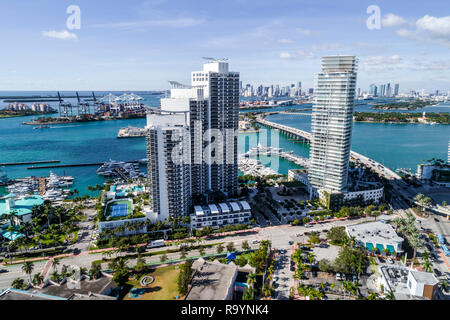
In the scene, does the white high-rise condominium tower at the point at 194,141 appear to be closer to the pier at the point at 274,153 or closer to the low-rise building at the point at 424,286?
the low-rise building at the point at 424,286

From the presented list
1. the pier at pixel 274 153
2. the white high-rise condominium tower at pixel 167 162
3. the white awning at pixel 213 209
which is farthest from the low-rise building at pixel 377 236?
the pier at pixel 274 153

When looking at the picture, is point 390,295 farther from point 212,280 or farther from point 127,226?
point 127,226

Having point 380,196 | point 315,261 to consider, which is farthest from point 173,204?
point 380,196

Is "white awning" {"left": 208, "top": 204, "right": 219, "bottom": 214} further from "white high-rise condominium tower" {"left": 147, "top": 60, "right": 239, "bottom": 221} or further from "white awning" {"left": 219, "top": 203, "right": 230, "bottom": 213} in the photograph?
"white high-rise condominium tower" {"left": 147, "top": 60, "right": 239, "bottom": 221}

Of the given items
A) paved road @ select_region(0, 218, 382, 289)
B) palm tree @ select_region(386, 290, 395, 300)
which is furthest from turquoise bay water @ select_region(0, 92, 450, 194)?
palm tree @ select_region(386, 290, 395, 300)

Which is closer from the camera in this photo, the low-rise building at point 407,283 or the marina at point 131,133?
the low-rise building at point 407,283
